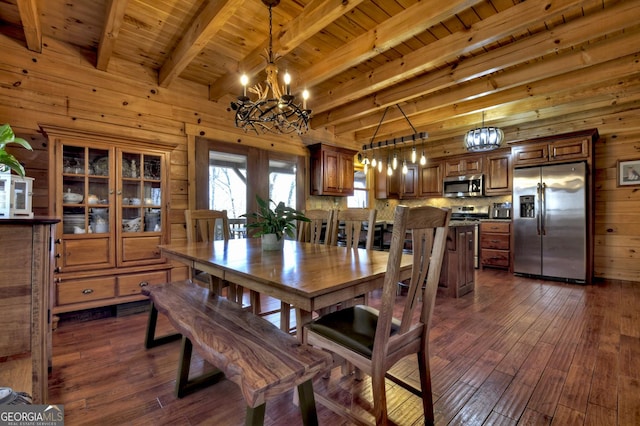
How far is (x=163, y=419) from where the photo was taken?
1.47 meters

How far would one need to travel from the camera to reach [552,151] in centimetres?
443

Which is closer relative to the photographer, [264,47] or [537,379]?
[537,379]

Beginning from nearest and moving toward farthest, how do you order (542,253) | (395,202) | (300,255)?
1. (300,255)
2. (542,253)
3. (395,202)

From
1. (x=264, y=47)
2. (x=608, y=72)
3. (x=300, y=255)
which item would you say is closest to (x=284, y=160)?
(x=264, y=47)

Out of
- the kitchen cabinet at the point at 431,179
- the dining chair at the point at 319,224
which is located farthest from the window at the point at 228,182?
the kitchen cabinet at the point at 431,179

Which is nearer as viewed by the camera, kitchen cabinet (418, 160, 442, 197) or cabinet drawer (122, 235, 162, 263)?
cabinet drawer (122, 235, 162, 263)

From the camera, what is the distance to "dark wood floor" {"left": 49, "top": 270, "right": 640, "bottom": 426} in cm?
151

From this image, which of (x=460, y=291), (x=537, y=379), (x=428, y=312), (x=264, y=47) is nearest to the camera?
(x=428, y=312)

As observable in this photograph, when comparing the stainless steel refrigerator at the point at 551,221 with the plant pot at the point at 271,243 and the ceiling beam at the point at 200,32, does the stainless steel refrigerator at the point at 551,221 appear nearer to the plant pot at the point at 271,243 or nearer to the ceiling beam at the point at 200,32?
the plant pot at the point at 271,243

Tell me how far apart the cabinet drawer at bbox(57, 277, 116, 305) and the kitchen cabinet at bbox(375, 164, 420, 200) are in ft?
16.6

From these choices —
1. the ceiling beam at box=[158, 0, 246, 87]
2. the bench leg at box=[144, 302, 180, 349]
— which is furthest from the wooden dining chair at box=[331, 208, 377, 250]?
the ceiling beam at box=[158, 0, 246, 87]

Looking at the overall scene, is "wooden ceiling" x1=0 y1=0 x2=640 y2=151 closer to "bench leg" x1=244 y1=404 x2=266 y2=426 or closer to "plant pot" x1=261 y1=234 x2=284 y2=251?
"plant pot" x1=261 y1=234 x2=284 y2=251

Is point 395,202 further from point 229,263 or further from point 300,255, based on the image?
point 229,263

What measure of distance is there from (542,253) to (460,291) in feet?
6.57
